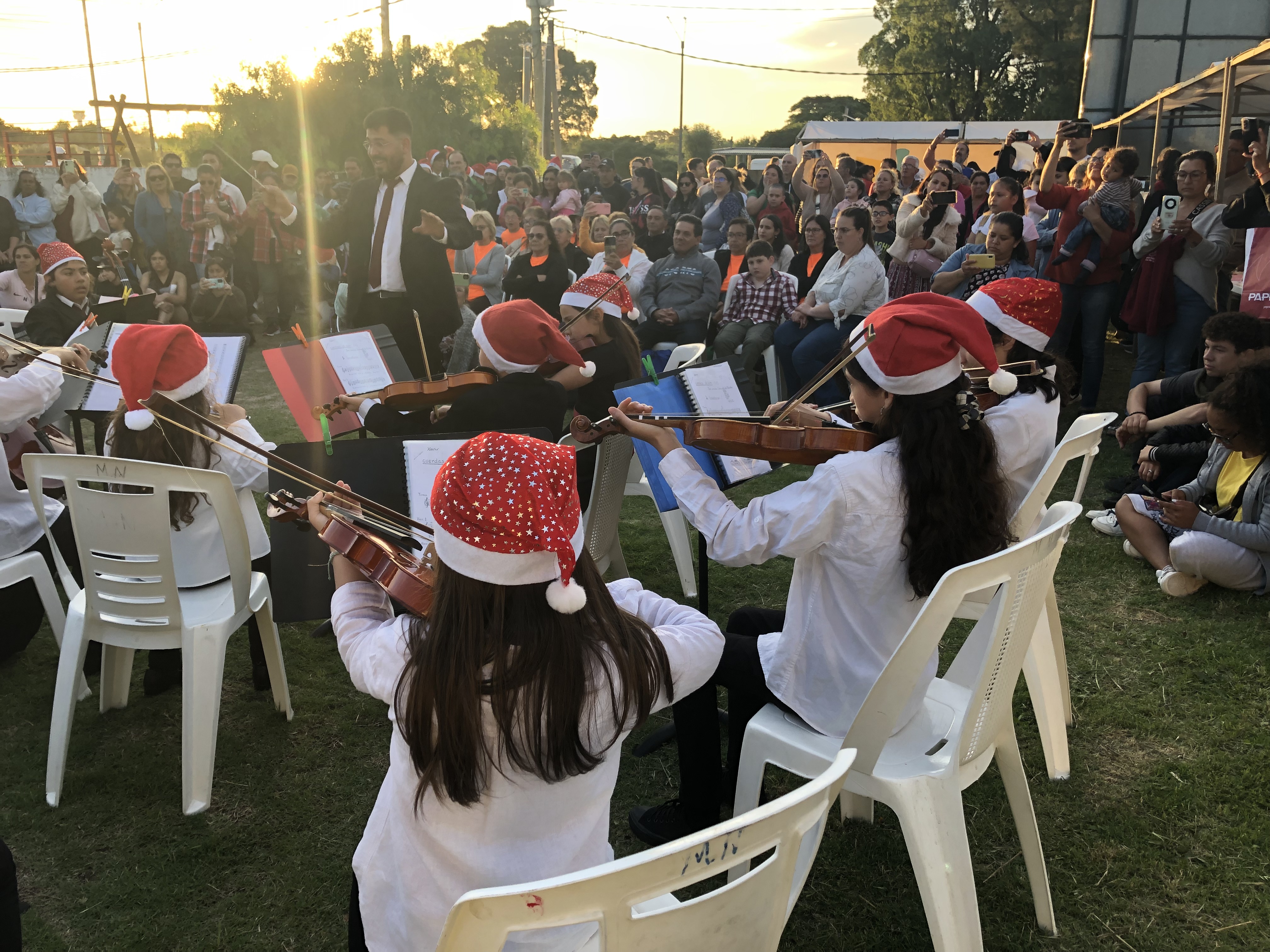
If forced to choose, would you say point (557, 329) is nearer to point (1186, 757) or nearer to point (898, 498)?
point (898, 498)

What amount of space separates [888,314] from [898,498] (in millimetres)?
472

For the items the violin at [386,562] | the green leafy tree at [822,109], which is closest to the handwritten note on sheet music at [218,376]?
the violin at [386,562]

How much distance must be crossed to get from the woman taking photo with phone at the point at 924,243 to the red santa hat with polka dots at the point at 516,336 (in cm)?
433

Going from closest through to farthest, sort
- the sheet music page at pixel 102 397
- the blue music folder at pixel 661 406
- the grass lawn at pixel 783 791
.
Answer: the grass lawn at pixel 783 791
the blue music folder at pixel 661 406
the sheet music page at pixel 102 397

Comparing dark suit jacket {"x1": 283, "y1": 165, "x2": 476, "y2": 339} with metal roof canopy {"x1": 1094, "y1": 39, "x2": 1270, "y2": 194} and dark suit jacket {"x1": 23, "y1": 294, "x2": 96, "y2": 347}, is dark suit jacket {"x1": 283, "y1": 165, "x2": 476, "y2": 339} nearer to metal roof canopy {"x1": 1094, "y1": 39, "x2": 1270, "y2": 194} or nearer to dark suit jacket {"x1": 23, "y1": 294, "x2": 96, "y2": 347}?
dark suit jacket {"x1": 23, "y1": 294, "x2": 96, "y2": 347}

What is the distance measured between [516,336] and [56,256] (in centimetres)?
397

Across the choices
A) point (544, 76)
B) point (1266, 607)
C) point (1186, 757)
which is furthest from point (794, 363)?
point (544, 76)

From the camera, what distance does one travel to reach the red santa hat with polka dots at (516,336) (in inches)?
136

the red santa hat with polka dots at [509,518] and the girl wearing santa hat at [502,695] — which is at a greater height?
the red santa hat with polka dots at [509,518]

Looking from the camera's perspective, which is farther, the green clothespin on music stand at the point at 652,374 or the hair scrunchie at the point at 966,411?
the green clothespin on music stand at the point at 652,374

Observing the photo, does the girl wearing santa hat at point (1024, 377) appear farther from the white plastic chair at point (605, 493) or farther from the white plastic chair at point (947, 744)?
the white plastic chair at point (605, 493)

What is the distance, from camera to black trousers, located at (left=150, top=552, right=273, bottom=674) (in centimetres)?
323

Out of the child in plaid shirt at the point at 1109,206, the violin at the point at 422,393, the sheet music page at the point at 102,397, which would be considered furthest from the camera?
the child in plaid shirt at the point at 1109,206

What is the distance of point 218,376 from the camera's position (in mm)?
4098
